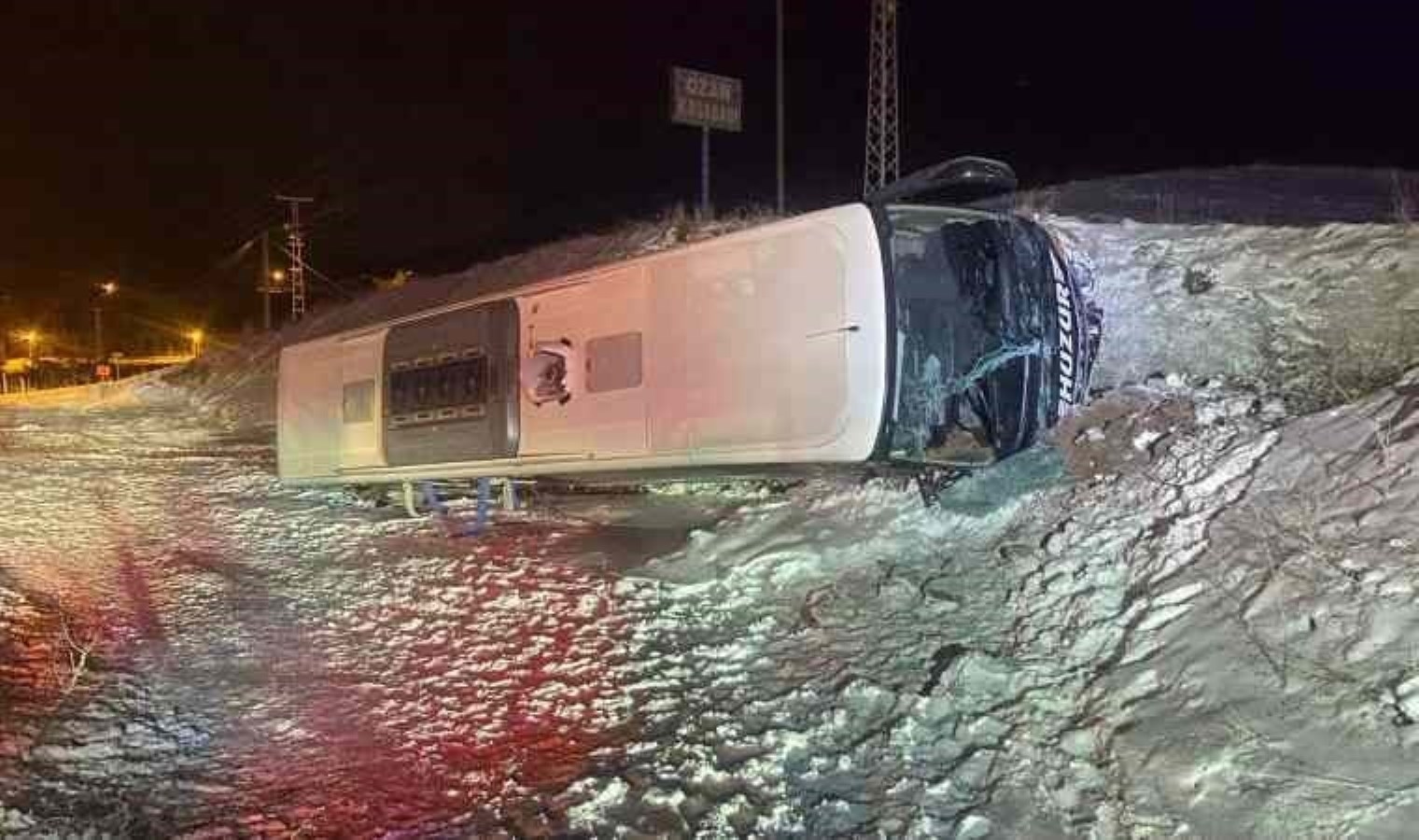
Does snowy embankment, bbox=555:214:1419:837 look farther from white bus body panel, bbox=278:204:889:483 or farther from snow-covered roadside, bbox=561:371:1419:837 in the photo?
white bus body panel, bbox=278:204:889:483

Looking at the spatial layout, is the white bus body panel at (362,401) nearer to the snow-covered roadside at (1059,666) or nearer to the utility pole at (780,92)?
the snow-covered roadside at (1059,666)

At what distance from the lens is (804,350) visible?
283 inches

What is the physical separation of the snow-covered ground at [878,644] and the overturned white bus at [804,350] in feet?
2.47

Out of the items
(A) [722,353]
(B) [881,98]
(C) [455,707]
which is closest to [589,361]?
(A) [722,353]

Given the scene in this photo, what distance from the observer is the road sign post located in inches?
778

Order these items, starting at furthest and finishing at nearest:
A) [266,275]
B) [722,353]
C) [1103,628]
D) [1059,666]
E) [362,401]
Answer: [266,275]
[362,401]
[722,353]
[1103,628]
[1059,666]

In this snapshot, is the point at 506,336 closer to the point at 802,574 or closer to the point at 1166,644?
the point at 802,574

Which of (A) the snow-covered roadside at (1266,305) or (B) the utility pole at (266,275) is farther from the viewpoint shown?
(B) the utility pole at (266,275)

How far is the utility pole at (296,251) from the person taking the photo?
150ft

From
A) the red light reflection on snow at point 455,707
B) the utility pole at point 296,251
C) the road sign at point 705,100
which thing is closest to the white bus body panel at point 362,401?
the red light reflection on snow at point 455,707

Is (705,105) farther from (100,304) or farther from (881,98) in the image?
(100,304)

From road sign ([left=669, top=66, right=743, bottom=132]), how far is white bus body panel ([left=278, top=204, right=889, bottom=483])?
1085 centimetres

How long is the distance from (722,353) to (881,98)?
13.1 metres

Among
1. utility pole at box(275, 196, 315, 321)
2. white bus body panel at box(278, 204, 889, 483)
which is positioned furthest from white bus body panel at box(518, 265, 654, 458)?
utility pole at box(275, 196, 315, 321)
